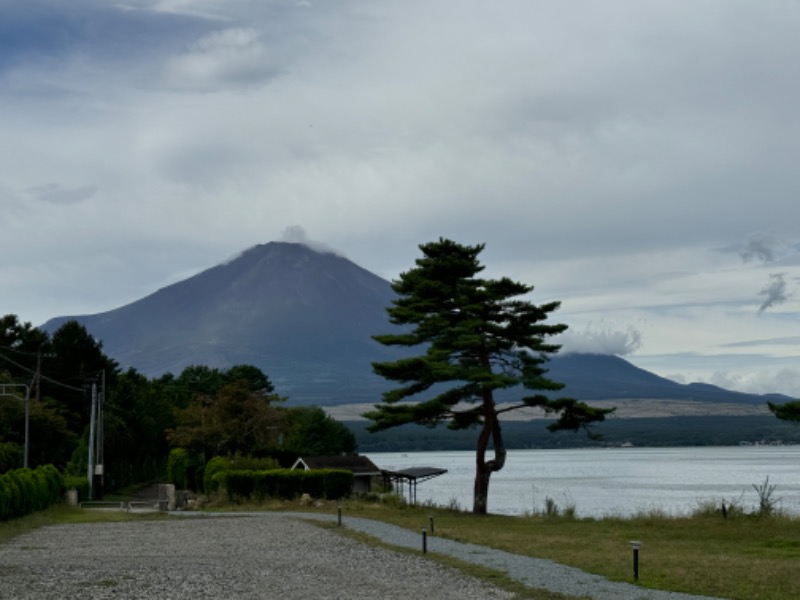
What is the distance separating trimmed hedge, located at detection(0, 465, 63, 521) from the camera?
3481cm

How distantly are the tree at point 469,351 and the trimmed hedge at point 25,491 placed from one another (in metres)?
12.2

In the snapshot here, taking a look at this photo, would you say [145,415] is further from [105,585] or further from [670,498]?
[105,585]

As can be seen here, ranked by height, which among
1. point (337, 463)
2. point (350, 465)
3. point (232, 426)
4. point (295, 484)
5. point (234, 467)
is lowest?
point (295, 484)

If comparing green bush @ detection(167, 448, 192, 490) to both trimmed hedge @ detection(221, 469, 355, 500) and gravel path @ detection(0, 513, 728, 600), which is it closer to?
trimmed hedge @ detection(221, 469, 355, 500)

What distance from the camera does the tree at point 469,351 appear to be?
40.3m

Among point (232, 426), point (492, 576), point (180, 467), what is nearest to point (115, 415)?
point (180, 467)

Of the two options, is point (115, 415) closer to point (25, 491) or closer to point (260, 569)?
point (25, 491)

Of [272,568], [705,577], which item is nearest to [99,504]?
[272,568]

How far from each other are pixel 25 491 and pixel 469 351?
16707mm

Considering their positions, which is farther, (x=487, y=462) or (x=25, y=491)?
(x=487, y=462)

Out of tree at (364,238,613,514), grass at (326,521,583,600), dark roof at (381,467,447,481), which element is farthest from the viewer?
dark roof at (381,467,447,481)

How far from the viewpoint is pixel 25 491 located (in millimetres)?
37688

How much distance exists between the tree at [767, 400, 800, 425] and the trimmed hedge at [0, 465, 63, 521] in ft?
75.8

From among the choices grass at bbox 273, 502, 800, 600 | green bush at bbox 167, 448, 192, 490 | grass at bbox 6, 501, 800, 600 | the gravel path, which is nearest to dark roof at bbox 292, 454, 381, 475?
green bush at bbox 167, 448, 192, 490
